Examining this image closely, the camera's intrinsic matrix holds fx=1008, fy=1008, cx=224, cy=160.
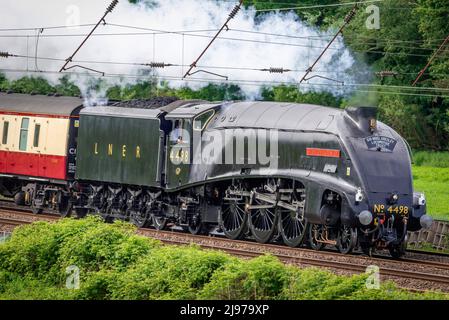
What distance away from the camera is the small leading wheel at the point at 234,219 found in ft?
88.9

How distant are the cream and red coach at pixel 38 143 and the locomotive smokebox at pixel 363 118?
11243 millimetres

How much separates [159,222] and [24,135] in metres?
6.67

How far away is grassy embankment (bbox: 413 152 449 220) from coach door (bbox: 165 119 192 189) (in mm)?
12849

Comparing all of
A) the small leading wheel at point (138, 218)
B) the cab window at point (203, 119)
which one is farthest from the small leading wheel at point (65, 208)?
the cab window at point (203, 119)

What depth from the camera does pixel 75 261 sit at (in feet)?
67.5

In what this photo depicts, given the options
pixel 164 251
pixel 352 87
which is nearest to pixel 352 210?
pixel 164 251

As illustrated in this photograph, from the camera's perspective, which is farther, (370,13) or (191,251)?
(370,13)

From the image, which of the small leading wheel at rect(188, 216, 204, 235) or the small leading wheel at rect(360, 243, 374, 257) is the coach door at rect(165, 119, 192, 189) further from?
the small leading wheel at rect(360, 243, 374, 257)

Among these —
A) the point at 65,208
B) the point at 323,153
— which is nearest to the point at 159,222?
the point at 65,208

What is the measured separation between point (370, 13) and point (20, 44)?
14.4 metres

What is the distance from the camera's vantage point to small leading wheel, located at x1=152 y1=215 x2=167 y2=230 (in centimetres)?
2984

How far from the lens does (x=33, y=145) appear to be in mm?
33438

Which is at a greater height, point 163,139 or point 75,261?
point 163,139
